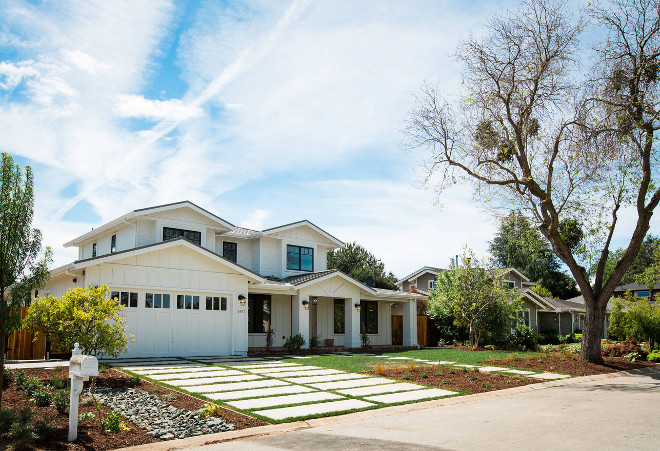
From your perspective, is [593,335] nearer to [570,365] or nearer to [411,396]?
[570,365]

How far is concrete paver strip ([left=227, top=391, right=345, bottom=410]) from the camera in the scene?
9266 mm

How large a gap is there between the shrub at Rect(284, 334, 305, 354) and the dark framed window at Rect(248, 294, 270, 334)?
161cm

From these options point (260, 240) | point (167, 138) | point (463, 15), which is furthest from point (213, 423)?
point (260, 240)

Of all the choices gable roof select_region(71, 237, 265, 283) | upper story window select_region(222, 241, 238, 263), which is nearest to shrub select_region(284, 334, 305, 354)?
gable roof select_region(71, 237, 265, 283)

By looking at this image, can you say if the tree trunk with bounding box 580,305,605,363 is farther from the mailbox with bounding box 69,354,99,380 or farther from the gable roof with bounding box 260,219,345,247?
the mailbox with bounding box 69,354,99,380

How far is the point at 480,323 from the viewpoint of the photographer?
2616 cm

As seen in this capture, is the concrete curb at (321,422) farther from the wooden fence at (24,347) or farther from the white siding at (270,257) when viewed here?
the white siding at (270,257)

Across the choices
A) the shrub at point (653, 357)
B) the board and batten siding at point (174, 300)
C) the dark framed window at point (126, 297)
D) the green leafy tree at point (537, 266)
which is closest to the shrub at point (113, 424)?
the board and batten siding at point (174, 300)

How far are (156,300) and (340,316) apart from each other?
10.2 meters

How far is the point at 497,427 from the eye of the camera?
778 cm

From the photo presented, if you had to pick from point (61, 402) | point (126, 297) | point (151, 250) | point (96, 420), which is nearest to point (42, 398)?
point (61, 402)

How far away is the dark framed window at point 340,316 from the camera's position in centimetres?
2512

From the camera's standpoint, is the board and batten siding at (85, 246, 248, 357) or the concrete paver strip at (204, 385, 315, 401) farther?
the board and batten siding at (85, 246, 248, 357)

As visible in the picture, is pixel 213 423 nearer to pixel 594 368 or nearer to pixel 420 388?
pixel 420 388
